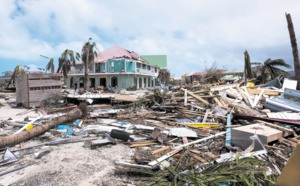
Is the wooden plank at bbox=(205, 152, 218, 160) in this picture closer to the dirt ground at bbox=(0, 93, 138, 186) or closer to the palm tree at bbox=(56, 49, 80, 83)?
the dirt ground at bbox=(0, 93, 138, 186)

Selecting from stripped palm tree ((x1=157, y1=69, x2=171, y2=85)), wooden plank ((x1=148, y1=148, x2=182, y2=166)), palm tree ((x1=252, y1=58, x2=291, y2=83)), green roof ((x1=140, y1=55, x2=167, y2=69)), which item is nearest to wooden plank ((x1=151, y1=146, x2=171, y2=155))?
wooden plank ((x1=148, y1=148, x2=182, y2=166))

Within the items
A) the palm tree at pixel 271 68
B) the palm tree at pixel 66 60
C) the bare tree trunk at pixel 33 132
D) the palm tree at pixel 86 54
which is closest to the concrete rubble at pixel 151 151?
the bare tree trunk at pixel 33 132

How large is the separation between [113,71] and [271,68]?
25.1m

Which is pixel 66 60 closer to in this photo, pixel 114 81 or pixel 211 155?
pixel 114 81

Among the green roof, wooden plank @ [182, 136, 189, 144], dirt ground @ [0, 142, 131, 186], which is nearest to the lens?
dirt ground @ [0, 142, 131, 186]

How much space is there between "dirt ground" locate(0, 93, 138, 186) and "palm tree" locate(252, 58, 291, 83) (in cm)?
1743

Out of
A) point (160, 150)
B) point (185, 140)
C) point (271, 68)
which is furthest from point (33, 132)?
point (271, 68)

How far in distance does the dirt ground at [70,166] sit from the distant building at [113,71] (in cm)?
3166

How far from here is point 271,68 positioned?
1908 cm

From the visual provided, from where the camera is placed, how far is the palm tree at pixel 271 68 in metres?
18.2

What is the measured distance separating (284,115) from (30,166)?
26.3 feet

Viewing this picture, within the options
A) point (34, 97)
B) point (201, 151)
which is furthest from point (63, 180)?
point (34, 97)

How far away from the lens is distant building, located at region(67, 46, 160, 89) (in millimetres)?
37531

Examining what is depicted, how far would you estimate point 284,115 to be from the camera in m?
7.84
